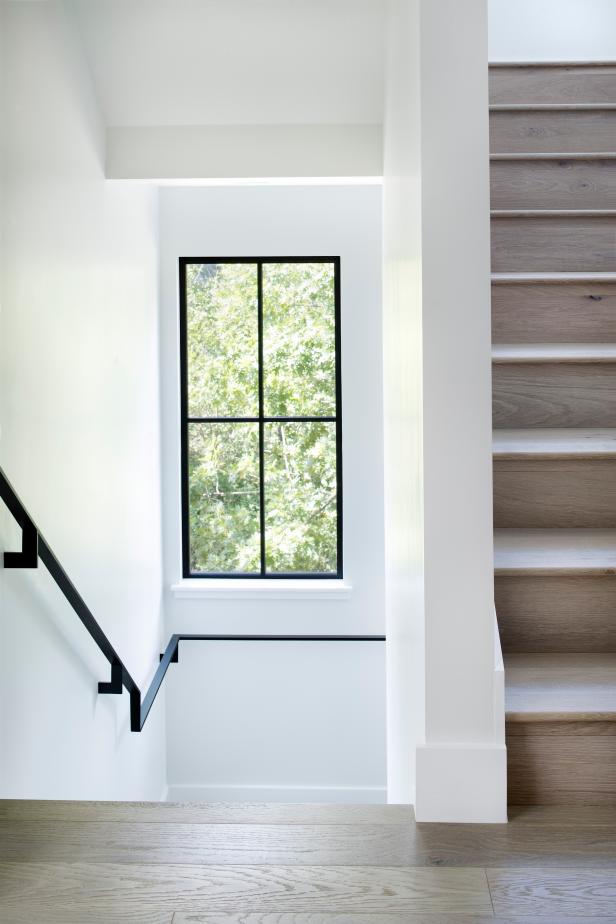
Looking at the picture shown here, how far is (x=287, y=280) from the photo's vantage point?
4.38 m

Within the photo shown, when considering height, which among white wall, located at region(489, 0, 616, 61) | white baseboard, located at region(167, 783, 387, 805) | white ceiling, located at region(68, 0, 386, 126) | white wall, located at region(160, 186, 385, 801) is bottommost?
white baseboard, located at region(167, 783, 387, 805)

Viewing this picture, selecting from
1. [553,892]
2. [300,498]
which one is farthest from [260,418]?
[553,892]

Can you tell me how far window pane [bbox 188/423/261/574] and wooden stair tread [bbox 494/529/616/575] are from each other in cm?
267

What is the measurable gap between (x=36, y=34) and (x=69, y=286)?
709mm

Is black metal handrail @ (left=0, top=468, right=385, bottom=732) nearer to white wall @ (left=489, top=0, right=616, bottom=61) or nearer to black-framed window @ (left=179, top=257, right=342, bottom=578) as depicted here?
black-framed window @ (left=179, top=257, right=342, bottom=578)

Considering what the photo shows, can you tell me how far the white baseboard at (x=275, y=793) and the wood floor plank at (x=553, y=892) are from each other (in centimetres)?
337

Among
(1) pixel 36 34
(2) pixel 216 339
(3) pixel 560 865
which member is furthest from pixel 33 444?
(2) pixel 216 339

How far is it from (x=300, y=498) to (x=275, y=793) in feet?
5.49

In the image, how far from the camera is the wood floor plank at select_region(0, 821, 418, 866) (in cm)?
127

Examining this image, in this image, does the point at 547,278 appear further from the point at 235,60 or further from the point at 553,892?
the point at 553,892

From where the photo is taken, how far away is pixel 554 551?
5.60ft

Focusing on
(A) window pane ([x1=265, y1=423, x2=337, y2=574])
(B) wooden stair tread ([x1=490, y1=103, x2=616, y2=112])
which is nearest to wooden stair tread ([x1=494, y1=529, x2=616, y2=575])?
(B) wooden stair tread ([x1=490, y1=103, x2=616, y2=112])

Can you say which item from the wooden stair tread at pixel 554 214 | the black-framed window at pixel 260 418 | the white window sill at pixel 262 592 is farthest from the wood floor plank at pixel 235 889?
the black-framed window at pixel 260 418

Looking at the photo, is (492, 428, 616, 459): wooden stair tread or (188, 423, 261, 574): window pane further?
(188, 423, 261, 574): window pane
